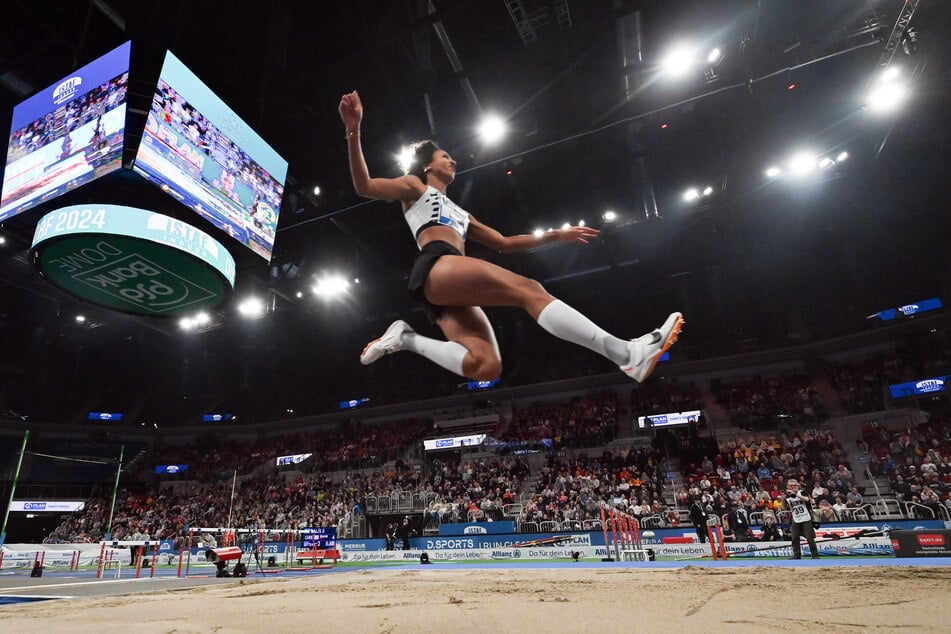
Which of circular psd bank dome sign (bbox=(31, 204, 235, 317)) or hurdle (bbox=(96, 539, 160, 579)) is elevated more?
circular psd bank dome sign (bbox=(31, 204, 235, 317))

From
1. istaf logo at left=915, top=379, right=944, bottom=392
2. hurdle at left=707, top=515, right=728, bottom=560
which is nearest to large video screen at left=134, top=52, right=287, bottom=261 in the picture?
hurdle at left=707, top=515, right=728, bottom=560

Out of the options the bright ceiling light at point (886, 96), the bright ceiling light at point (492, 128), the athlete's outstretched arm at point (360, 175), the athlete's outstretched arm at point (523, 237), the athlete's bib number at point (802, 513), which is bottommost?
the athlete's bib number at point (802, 513)

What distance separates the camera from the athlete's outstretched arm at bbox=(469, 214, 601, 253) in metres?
3.42

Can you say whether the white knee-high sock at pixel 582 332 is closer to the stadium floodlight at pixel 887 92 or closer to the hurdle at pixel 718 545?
the hurdle at pixel 718 545

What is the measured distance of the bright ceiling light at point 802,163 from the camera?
1102cm

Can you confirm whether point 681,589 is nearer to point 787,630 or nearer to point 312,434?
point 787,630

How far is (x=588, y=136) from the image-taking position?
9.53 m

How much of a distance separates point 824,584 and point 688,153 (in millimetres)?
9713

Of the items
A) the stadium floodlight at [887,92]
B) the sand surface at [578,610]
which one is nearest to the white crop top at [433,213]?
the sand surface at [578,610]

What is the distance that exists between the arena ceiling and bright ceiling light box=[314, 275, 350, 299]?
33cm

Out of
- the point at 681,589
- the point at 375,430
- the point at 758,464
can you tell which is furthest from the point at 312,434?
the point at 681,589

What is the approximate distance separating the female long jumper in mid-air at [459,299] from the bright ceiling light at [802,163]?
10817mm

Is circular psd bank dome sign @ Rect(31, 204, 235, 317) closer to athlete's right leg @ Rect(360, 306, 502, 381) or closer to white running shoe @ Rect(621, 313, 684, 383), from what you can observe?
athlete's right leg @ Rect(360, 306, 502, 381)

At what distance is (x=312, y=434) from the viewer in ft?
92.4
